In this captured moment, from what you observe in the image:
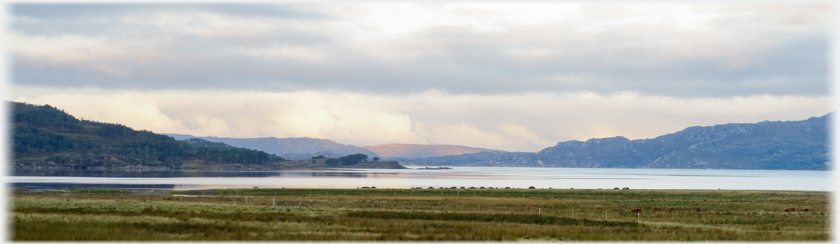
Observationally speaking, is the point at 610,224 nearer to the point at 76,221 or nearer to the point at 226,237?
the point at 226,237

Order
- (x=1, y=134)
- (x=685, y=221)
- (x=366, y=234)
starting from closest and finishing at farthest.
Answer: (x=1, y=134)
(x=366, y=234)
(x=685, y=221)

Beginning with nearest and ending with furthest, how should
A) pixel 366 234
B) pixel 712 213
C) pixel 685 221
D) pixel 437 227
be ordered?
pixel 366 234 < pixel 437 227 < pixel 685 221 < pixel 712 213

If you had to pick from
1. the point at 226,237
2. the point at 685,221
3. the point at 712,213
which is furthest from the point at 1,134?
the point at 712,213

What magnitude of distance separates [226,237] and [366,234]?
29.1ft

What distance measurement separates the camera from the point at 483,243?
1529 inches

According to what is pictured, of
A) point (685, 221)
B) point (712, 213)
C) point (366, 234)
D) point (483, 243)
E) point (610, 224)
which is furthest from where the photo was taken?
point (712, 213)

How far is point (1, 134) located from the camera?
101 ft

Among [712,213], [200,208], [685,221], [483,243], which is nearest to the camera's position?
[483,243]

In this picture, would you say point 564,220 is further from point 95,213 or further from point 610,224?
point 95,213

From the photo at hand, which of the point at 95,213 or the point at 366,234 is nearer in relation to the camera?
the point at 366,234

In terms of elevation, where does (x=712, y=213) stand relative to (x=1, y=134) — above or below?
below

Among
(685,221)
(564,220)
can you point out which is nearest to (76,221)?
(564,220)

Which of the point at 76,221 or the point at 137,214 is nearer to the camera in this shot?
the point at 76,221

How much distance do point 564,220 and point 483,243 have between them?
66.0 ft
